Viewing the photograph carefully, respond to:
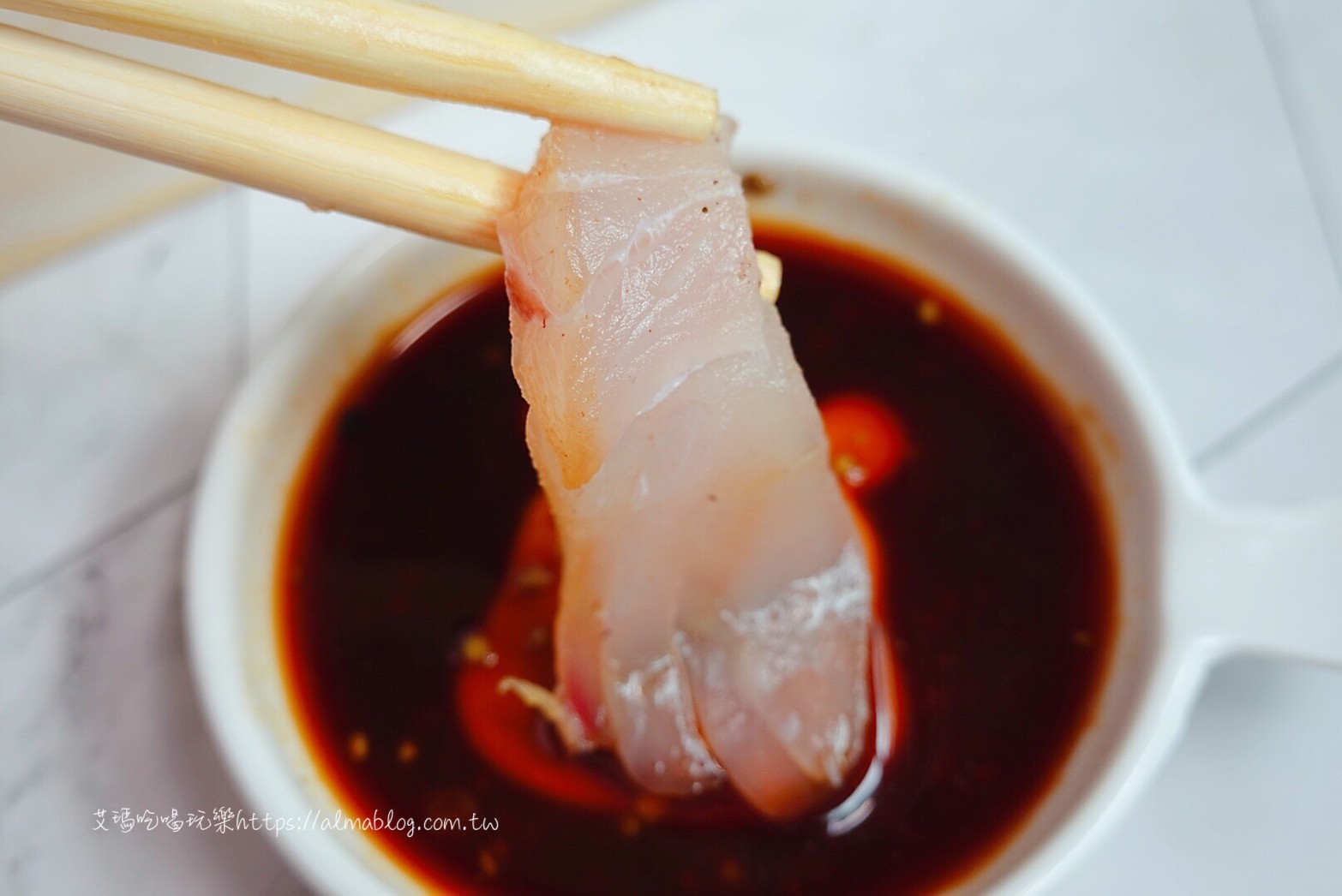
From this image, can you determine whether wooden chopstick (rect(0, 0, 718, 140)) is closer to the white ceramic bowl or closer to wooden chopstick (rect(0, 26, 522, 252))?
wooden chopstick (rect(0, 26, 522, 252))

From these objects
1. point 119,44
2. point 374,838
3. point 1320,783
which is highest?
point 119,44

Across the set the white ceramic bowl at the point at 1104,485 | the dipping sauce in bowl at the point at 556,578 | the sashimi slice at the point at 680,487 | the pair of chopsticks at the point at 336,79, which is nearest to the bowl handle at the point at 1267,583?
the white ceramic bowl at the point at 1104,485

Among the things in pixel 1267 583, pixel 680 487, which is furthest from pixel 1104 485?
pixel 680 487

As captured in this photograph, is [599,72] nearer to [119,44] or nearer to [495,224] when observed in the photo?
[495,224]

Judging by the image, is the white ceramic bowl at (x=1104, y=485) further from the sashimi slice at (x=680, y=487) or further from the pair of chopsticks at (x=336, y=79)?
the pair of chopsticks at (x=336, y=79)

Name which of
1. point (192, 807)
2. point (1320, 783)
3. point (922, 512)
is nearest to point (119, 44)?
point (192, 807)

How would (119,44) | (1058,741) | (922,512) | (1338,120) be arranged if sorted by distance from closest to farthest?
(1058,741)
(922,512)
(119,44)
(1338,120)
